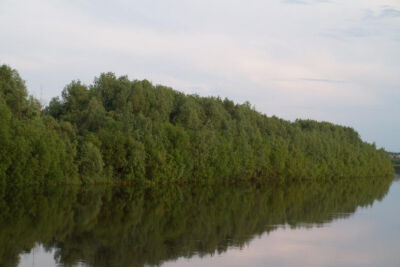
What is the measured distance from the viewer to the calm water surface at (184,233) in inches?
781

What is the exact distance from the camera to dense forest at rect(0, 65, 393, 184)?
46.9 meters

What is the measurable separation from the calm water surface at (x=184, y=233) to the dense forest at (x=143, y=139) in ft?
19.7

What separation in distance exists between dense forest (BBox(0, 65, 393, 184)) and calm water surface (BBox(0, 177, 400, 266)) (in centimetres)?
600

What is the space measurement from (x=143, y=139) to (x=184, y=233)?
3567 centimetres

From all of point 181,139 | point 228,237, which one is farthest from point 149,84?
point 228,237

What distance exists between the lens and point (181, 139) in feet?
217

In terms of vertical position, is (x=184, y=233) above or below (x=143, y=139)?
below

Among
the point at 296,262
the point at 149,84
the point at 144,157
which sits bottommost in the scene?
the point at 296,262

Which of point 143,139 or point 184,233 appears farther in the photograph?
point 143,139

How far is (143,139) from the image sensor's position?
6091 centimetres

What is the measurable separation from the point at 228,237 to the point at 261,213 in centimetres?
1134

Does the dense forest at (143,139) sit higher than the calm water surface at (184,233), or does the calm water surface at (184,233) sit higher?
the dense forest at (143,139)

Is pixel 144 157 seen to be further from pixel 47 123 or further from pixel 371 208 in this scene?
pixel 371 208

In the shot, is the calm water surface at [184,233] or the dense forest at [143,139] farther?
the dense forest at [143,139]
